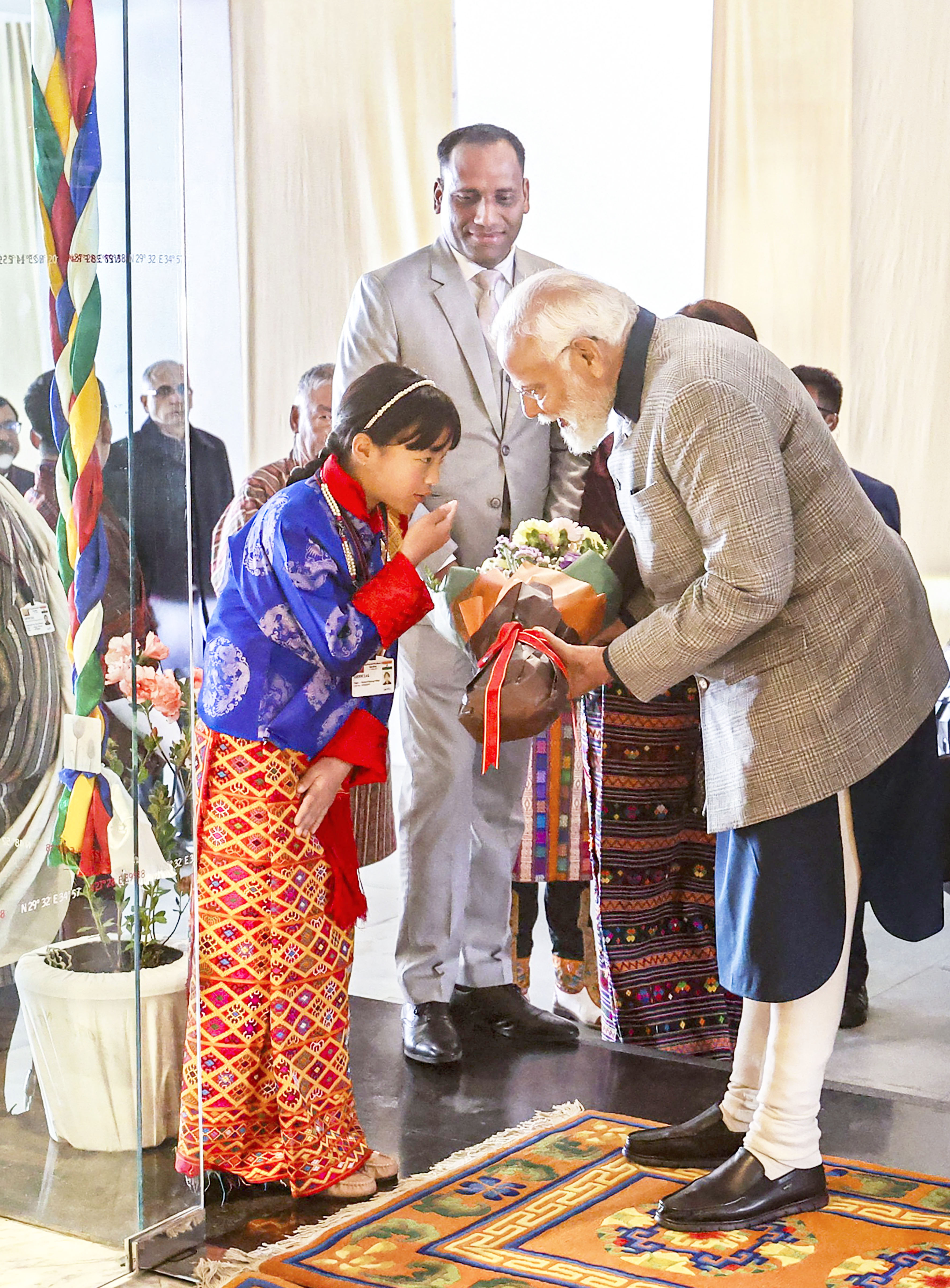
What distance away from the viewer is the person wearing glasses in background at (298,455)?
3.69 m

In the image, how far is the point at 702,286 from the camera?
584cm

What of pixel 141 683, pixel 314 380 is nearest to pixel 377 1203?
pixel 141 683

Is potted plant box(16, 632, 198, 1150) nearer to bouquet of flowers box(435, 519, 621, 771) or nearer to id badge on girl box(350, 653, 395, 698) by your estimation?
id badge on girl box(350, 653, 395, 698)

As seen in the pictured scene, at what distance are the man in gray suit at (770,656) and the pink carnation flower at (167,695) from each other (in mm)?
632

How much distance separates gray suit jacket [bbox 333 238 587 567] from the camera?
3217mm

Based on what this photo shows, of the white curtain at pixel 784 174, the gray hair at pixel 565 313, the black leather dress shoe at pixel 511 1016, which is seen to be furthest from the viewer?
the white curtain at pixel 784 174

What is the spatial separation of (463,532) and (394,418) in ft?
2.49

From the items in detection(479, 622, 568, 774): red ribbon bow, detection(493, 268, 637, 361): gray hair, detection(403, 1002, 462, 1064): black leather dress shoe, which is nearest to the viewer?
detection(493, 268, 637, 361): gray hair

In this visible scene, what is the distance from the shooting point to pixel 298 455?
3850 mm

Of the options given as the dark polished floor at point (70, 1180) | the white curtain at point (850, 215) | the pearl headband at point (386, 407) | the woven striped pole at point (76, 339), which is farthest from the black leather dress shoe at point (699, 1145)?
the white curtain at point (850, 215)

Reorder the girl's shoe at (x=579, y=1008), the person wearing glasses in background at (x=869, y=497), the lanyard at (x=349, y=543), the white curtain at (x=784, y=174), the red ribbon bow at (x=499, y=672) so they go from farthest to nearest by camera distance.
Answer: the white curtain at (x=784, y=174)
the girl's shoe at (x=579, y=1008)
the person wearing glasses in background at (x=869, y=497)
the lanyard at (x=349, y=543)
the red ribbon bow at (x=499, y=672)

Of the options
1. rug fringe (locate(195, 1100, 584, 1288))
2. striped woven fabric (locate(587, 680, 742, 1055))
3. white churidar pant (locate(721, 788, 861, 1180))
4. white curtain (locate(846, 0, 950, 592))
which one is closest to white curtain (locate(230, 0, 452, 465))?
white curtain (locate(846, 0, 950, 592))

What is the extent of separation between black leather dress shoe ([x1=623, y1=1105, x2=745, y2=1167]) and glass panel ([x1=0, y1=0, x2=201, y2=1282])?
0.77 meters

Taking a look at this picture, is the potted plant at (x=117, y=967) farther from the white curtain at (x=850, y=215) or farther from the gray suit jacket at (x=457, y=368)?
the white curtain at (x=850, y=215)
